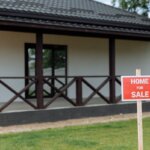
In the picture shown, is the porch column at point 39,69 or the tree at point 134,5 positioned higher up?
the tree at point 134,5

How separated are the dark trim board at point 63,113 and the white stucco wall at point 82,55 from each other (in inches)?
113

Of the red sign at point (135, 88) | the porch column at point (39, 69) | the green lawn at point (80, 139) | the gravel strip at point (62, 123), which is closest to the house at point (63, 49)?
the porch column at point (39, 69)

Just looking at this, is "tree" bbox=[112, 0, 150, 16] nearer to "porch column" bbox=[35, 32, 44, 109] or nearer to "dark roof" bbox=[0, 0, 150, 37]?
"dark roof" bbox=[0, 0, 150, 37]

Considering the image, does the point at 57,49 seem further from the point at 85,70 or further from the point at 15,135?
the point at 15,135

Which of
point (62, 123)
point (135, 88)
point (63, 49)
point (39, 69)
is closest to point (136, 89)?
point (135, 88)

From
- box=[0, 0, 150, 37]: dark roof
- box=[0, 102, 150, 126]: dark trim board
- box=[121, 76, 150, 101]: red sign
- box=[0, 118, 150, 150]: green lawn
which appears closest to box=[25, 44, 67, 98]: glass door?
box=[0, 0, 150, 37]: dark roof

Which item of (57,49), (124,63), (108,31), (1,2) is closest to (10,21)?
(1,2)

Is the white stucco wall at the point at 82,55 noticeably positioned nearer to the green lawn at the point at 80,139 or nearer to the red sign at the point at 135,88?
the green lawn at the point at 80,139

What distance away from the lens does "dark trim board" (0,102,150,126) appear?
1188cm

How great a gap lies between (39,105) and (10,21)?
257cm

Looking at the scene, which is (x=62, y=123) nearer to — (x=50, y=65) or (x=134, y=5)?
(x=50, y=65)

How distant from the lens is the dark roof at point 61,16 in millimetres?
11961

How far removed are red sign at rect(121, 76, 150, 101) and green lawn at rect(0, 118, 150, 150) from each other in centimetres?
187

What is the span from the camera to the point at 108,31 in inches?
537
